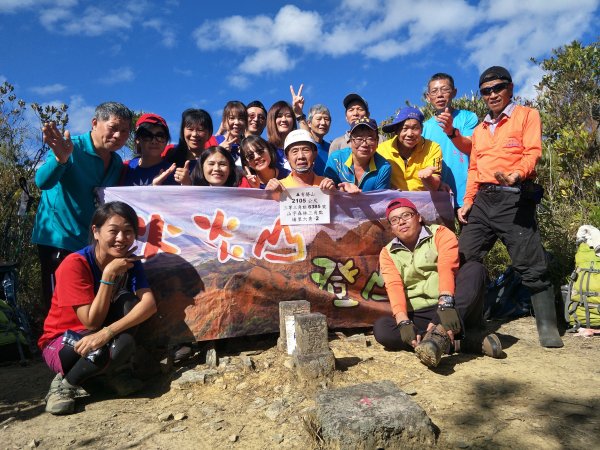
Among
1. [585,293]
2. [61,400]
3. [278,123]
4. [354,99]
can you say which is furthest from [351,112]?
[61,400]

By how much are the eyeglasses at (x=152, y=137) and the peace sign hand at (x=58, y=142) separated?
2.59 ft

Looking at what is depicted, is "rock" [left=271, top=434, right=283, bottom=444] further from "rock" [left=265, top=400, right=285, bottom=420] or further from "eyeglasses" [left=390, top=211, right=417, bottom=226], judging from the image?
"eyeglasses" [left=390, top=211, right=417, bottom=226]

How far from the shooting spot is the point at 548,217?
6.33 metres

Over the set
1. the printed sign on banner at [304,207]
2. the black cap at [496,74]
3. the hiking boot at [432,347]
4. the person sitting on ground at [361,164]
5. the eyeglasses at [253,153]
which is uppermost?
the black cap at [496,74]

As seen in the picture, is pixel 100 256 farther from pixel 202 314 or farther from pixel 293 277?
pixel 293 277

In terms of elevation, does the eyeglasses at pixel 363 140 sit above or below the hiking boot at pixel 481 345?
above

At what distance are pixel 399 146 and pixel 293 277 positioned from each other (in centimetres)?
177

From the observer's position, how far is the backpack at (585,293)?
4297 millimetres

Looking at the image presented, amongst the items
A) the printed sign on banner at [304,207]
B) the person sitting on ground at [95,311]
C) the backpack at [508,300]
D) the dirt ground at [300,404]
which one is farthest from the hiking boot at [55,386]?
the backpack at [508,300]

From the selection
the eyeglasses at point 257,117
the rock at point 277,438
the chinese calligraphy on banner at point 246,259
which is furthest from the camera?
the eyeglasses at point 257,117

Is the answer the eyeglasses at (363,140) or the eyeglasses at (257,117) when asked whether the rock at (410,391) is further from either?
the eyeglasses at (257,117)

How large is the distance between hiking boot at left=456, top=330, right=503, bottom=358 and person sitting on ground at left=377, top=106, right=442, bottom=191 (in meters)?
1.54

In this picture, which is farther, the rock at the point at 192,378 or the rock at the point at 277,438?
the rock at the point at 192,378

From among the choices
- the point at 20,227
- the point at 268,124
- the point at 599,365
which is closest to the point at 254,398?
the point at 599,365
